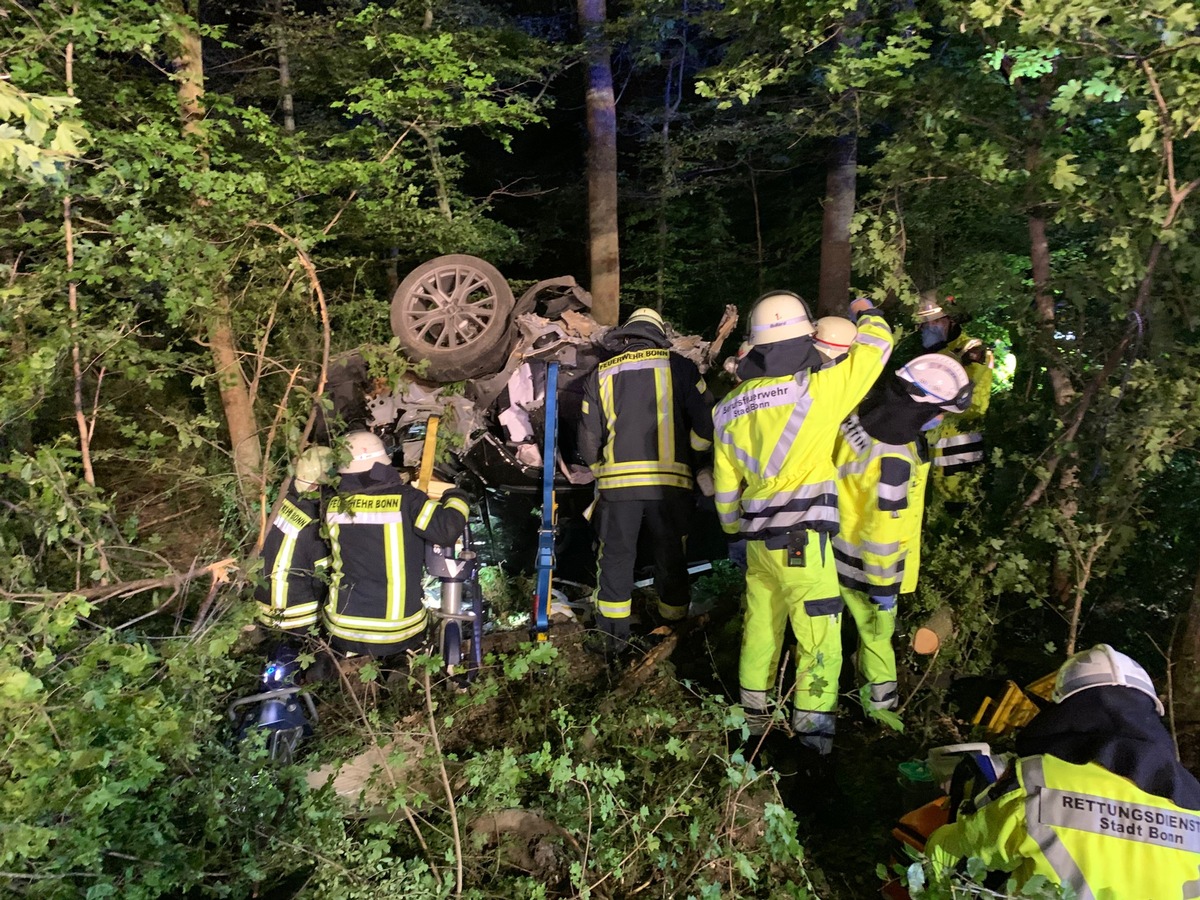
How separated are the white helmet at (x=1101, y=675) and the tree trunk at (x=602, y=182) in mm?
5484

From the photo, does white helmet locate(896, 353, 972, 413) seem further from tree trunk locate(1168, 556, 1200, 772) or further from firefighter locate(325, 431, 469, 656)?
firefighter locate(325, 431, 469, 656)

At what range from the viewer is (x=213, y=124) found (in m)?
4.09

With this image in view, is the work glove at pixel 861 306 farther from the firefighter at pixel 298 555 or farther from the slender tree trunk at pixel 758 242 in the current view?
the slender tree trunk at pixel 758 242

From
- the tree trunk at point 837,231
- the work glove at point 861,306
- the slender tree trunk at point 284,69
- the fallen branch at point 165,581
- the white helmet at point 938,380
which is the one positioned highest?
the slender tree trunk at point 284,69

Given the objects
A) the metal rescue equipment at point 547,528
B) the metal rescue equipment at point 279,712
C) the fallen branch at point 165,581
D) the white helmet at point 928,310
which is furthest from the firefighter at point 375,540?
the white helmet at point 928,310

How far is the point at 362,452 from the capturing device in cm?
339

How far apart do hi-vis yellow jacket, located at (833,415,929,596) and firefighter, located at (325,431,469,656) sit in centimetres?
208

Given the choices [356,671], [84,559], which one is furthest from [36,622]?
[356,671]

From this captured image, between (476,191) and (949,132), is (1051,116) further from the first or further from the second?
(476,191)

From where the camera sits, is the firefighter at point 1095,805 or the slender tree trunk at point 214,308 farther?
the slender tree trunk at point 214,308

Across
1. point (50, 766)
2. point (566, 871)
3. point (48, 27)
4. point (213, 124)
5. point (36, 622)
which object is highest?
point (48, 27)

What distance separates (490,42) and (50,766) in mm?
5738

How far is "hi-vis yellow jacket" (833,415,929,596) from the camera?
318 cm

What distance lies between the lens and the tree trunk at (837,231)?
225 inches
